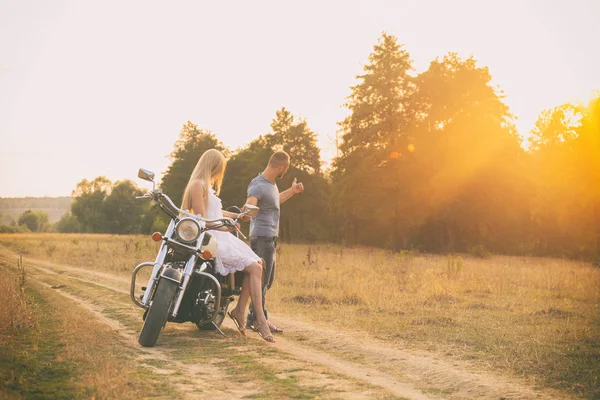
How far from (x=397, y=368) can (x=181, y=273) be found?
256 cm

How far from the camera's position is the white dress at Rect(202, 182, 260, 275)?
730cm

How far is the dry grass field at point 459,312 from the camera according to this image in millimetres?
6746

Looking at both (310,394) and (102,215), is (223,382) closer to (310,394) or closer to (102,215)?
(310,394)

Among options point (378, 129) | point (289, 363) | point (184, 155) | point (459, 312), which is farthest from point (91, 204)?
point (289, 363)

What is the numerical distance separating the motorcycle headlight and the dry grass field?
2.18 metres

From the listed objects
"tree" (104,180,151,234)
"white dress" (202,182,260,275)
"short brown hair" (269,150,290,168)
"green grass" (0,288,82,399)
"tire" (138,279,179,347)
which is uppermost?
"tree" (104,180,151,234)

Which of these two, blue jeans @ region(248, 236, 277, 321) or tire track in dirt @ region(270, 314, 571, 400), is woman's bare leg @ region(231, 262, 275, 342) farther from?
tire track in dirt @ region(270, 314, 571, 400)

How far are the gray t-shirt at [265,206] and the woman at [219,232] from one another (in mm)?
702

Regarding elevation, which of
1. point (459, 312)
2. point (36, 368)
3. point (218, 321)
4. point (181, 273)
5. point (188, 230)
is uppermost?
point (188, 230)

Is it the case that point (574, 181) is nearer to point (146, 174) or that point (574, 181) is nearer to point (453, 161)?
point (453, 161)

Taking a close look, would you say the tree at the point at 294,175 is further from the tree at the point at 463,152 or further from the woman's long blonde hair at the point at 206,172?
the woman's long blonde hair at the point at 206,172

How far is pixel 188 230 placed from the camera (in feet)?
21.9

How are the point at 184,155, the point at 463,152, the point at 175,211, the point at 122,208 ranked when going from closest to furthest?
the point at 175,211 → the point at 463,152 → the point at 184,155 → the point at 122,208

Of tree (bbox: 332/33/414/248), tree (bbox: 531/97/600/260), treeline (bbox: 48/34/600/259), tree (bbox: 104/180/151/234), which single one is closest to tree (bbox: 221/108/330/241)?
treeline (bbox: 48/34/600/259)
